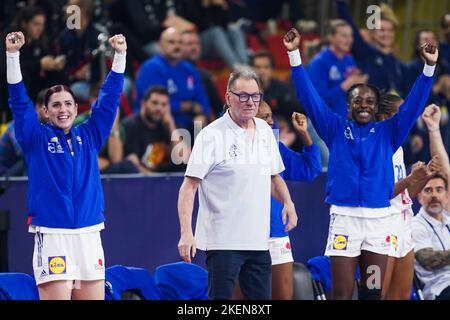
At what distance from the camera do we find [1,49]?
31.2 ft

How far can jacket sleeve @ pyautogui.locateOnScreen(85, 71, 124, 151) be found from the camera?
8141mm

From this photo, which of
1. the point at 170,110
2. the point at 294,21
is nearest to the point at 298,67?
the point at 170,110

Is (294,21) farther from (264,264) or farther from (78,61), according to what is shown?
(264,264)

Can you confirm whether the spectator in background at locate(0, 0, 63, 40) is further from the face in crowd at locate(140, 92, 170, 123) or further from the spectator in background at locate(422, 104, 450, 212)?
the spectator in background at locate(422, 104, 450, 212)

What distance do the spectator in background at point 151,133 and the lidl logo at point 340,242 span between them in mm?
3180

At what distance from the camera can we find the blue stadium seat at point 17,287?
8484 millimetres

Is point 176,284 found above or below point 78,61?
below

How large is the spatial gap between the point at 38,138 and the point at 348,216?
7.84 feet

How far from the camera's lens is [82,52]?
479 inches

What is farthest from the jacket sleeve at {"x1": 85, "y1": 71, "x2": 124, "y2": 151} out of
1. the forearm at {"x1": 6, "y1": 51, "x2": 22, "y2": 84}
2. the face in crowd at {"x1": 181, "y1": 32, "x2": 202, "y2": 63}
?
the face in crowd at {"x1": 181, "y1": 32, "x2": 202, "y2": 63}

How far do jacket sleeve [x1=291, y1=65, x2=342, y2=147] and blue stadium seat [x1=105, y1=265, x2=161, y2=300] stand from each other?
6.38 ft

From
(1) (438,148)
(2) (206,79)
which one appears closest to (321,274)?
(1) (438,148)

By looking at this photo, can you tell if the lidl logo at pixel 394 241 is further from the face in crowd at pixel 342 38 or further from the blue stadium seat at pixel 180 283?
the face in crowd at pixel 342 38

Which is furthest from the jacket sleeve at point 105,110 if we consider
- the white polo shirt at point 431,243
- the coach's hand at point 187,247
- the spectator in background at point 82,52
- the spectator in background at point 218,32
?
the spectator in background at point 218,32
